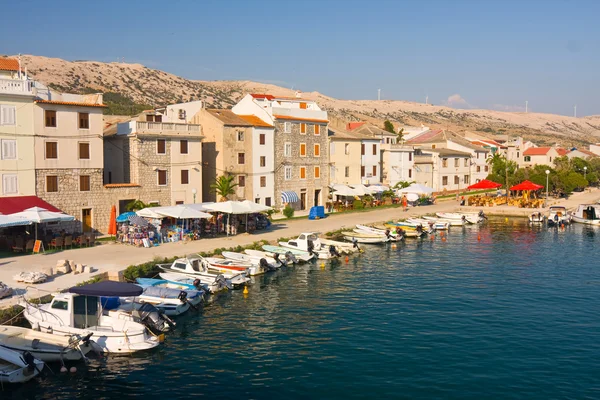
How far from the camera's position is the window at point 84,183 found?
4514 centimetres

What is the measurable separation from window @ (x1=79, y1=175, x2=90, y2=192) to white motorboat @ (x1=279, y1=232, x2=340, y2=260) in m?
15.4

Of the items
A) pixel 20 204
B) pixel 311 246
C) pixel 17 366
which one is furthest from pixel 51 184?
pixel 17 366

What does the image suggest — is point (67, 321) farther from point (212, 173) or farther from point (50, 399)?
point (212, 173)

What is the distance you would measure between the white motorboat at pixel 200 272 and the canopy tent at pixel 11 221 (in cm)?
897

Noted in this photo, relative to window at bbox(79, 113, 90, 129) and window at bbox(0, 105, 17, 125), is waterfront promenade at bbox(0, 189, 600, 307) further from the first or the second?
window at bbox(0, 105, 17, 125)

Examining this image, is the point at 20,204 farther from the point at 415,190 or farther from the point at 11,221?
the point at 415,190

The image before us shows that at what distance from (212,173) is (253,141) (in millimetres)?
5256

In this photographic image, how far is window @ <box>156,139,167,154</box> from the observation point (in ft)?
167

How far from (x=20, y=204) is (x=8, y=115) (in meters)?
6.41

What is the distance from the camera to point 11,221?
36156 millimetres

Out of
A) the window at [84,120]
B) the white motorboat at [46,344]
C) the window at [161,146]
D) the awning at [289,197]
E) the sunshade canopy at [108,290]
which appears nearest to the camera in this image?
the white motorboat at [46,344]

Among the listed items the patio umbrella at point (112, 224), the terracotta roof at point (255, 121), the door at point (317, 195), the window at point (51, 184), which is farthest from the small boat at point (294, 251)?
the door at point (317, 195)

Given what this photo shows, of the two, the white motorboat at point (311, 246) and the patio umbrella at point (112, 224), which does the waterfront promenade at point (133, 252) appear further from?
the patio umbrella at point (112, 224)

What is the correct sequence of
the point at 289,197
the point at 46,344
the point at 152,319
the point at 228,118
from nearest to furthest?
the point at 46,344
the point at 152,319
the point at 228,118
the point at 289,197
